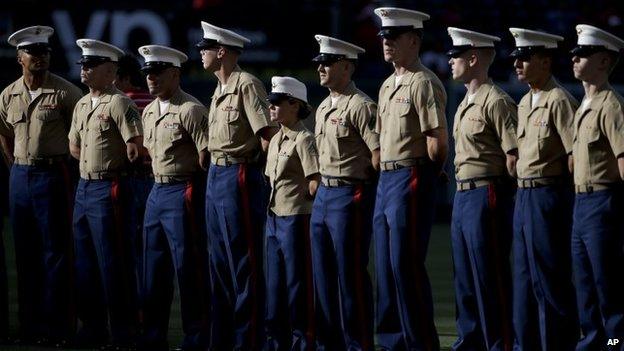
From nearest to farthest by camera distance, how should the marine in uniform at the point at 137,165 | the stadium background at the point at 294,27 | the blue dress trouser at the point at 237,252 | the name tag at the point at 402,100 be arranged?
the name tag at the point at 402,100, the blue dress trouser at the point at 237,252, the marine in uniform at the point at 137,165, the stadium background at the point at 294,27

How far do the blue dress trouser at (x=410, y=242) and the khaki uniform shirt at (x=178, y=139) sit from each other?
1561mm

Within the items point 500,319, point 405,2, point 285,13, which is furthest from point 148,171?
point 405,2

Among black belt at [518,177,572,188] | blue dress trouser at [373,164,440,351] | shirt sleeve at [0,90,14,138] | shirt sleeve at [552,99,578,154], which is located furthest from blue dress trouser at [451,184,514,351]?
shirt sleeve at [0,90,14,138]

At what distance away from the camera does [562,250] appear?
9102mm

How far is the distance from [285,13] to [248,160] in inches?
477

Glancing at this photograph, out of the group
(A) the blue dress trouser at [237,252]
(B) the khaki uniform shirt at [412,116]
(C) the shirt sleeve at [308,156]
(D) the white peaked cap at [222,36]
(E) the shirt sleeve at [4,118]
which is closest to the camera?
(B) the khaki uniform shirt at [412,116]

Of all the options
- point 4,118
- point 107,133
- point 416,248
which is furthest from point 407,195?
point 4,118

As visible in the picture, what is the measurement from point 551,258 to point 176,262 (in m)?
2.66

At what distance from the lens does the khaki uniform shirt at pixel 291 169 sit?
10.1 metres

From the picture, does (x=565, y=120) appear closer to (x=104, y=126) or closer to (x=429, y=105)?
(x=429, y=105)

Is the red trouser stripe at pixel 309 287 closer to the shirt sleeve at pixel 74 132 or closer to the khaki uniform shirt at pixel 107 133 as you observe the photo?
the khaki uniform shirt at pixel 107 133

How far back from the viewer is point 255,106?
10398mm

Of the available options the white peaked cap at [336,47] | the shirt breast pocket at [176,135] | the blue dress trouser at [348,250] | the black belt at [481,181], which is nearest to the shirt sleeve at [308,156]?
the blue dress trouser at [348,250]

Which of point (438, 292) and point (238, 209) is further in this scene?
point (438, 292)
